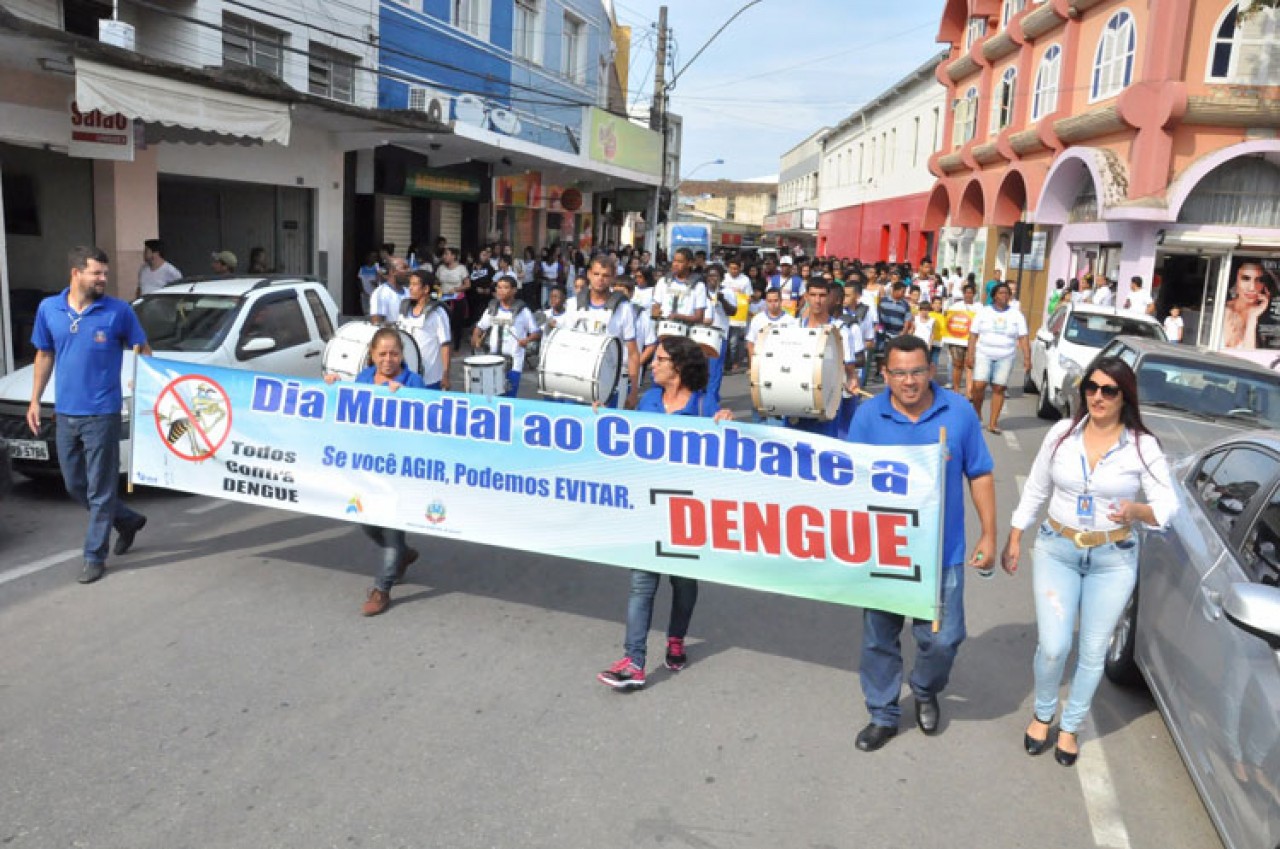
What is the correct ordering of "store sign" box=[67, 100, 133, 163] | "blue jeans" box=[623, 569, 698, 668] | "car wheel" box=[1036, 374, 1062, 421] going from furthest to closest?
1. "car wheel" box=[1036, 374, 1062, 421]
2. "store sign" box=[67, 100, 133, 163]
3. "blue jeans" box=[623, 569, 698, 668]

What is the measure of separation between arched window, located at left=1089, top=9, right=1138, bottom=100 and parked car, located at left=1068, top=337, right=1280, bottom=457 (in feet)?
52.8

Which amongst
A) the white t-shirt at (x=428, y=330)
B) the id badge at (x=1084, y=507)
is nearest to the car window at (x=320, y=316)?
the white t-shirt at (x=428, y=330)

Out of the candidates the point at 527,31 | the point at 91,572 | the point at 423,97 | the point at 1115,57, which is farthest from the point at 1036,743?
the point at 527,31

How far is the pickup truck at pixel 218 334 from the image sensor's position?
25.1 feet

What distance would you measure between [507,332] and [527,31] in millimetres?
20106

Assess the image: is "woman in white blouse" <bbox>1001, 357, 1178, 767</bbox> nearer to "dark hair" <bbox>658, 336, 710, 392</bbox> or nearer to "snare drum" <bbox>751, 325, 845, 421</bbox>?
"dark hair" <bbox>658, 336, 710, 392</bbox>

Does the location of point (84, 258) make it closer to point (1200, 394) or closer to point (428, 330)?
point (428, 330)

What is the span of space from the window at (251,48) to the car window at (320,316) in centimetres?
917

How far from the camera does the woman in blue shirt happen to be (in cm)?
578

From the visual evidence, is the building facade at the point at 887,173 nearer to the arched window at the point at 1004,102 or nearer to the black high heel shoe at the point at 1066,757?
the arched window at the point at 1004,102

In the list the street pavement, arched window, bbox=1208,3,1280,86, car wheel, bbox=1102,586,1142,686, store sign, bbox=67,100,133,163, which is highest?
arched window, bbox=1208,3,1280,86

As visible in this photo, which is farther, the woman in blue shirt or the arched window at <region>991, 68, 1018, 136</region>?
the arched window at <region>991, 68, 1018, 136</region>

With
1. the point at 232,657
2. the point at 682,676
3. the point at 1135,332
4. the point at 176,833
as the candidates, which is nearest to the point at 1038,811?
the point at 682,676

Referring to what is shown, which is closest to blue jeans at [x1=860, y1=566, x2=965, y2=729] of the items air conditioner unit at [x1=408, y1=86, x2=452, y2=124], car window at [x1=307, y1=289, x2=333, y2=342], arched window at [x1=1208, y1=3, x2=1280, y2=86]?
car window at [x1=307, y1=289, x2=333, y2=342]
